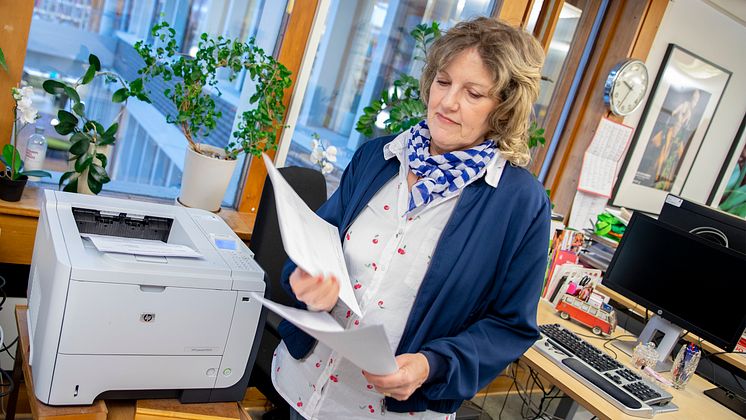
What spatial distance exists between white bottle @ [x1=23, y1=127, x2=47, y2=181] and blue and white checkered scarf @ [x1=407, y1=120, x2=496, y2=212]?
139cm

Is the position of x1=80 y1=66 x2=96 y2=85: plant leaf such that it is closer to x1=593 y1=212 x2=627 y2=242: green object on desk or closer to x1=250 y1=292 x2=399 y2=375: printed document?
x1=250 y1=292 x2=399 y2=375: printed document

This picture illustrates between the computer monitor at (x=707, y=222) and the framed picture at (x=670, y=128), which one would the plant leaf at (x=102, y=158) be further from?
the framed picture at (x=670, y=128)

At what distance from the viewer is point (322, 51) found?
8.55 ft

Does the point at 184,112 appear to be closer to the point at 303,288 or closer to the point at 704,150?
the point at 303,288

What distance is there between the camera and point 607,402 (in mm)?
1813

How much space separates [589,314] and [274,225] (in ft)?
4.40

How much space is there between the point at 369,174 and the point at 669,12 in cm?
299

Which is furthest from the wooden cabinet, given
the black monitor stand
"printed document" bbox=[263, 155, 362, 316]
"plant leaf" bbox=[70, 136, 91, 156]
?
the black monitor stand

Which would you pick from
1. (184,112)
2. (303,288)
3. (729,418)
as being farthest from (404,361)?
(729,418)

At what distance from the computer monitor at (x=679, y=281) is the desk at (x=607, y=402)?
15 centimetres

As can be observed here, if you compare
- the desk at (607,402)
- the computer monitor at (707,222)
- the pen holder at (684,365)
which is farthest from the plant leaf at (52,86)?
the computer monitor at (707,222)

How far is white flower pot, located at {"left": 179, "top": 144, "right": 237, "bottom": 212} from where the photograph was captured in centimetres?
218

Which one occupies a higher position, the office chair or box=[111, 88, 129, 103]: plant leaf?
box=[111, 88, 129, 103]: plant leaf

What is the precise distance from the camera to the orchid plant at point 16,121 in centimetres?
181
